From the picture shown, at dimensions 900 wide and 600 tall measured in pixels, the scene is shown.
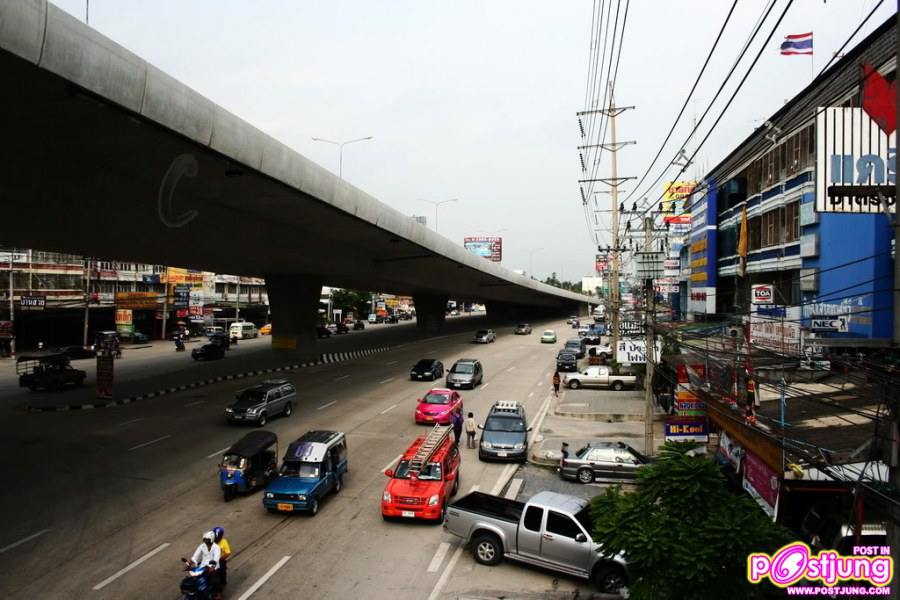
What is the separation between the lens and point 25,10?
8.59 m

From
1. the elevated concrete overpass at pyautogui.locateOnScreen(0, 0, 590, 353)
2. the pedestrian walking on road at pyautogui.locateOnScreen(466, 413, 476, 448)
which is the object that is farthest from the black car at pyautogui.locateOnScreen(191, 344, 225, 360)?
the pedestrian walking on road at pyautogui.locateOnScreen(466, 413, 476, 448)

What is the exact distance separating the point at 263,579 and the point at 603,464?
10.0 m

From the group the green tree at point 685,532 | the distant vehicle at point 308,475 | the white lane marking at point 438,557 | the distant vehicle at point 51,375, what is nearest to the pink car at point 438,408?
the distant vehicle at point 308,475

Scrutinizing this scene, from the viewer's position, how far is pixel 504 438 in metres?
19.6

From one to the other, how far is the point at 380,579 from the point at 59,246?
1877 cm

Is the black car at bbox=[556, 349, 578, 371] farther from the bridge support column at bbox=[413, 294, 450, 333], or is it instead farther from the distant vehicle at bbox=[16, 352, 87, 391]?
the bridge support column at bbox=[413, 294, 450, 333]

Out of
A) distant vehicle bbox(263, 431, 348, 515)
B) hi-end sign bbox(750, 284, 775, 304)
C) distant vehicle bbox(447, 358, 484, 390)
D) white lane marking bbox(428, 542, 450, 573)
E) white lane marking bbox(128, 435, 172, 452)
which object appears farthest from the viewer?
distant vehicle bbox(447, 358, 484, 390)

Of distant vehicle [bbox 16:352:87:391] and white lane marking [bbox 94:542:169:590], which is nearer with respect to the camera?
white lane marking [bbox 94:542:169:590]

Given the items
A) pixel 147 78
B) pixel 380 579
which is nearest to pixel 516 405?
pixel 380 579

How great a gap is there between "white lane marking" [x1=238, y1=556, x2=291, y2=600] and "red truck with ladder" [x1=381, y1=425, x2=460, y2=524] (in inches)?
109

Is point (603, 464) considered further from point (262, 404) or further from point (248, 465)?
point (262, 404)

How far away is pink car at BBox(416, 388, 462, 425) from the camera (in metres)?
23.8

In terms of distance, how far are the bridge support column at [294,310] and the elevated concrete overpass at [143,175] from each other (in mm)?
6502

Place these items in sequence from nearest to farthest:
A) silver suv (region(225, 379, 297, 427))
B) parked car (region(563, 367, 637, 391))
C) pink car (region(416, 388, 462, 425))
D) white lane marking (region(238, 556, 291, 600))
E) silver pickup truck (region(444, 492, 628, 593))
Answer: white lane marking (region(238, 556, 291, 600))
silver pickup truck (region(444, 492, 628, 593))
silver suv (region(225, 379, 297, 427))
pink car (region(416, 388, 462, 425))
parked car (region(563, 367, 637, 391))
